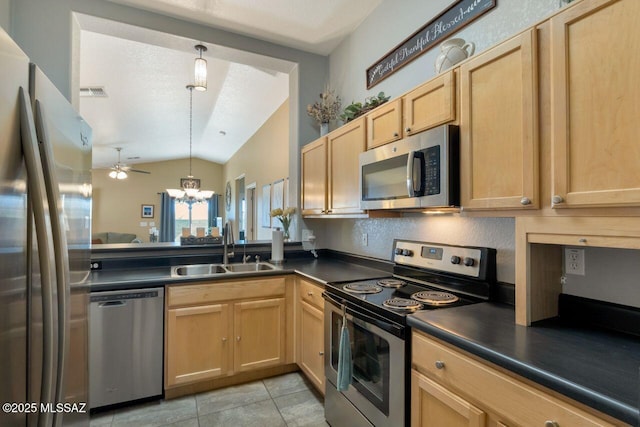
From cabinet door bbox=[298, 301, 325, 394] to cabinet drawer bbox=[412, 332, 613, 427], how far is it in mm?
974

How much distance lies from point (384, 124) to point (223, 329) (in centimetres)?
186

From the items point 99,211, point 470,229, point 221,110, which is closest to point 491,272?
point 470,229

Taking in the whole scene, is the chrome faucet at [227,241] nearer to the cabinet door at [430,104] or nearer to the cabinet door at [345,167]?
the cabinet door at [345,167]

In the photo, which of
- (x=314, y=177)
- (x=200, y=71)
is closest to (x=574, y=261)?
(x=314, y=177)

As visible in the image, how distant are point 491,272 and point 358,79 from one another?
6.86 ft

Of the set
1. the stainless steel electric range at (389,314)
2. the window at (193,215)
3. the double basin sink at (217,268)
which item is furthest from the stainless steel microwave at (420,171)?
the window at (193,215)

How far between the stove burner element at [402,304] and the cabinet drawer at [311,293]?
2.24 ft

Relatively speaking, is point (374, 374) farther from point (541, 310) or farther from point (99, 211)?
point (99, 211)

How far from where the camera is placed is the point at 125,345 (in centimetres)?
→ 215

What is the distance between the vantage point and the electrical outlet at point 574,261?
1335 millimetres

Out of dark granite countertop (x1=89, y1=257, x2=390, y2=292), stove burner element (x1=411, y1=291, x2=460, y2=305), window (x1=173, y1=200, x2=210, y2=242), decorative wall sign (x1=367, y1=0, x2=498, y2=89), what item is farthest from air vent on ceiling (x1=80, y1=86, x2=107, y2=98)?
window (x1=173, y1=200, x2=210, y2=242)

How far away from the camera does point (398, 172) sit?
1843 mm

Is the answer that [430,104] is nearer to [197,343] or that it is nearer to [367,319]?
[367,319]

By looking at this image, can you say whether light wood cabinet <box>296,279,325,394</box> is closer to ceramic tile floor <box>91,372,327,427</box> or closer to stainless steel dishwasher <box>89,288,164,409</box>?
ceramic tile floor <box>91,372,327,427</box>
